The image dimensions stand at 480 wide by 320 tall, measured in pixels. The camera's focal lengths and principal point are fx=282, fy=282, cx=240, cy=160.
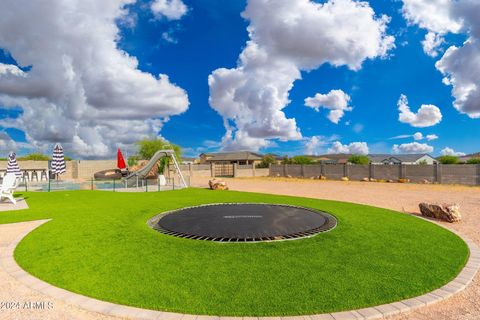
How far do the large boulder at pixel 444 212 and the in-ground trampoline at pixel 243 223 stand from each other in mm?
3502

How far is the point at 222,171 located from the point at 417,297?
36578mm

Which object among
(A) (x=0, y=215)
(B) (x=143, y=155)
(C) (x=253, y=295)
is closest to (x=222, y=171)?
(B) (x=143, y=155)

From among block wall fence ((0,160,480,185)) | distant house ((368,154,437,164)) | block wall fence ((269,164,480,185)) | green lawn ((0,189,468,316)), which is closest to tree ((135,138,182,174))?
block wall fence ((0,160,480,185))

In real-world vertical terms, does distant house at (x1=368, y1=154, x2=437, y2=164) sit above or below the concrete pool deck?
above

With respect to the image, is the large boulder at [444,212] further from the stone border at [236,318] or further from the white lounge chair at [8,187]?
the white lounge chair at [8,187]

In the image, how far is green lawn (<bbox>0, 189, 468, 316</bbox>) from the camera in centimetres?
374

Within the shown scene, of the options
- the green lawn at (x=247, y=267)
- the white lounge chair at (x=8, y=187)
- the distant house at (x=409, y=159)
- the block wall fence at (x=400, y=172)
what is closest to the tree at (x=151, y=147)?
the block wall fence at (x=400, y=172)

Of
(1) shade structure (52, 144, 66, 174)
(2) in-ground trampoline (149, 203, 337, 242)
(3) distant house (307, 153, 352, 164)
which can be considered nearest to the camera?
(2) in-ground trampoline (149, 203, 337, 242)

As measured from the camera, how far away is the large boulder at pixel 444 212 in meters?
8.83

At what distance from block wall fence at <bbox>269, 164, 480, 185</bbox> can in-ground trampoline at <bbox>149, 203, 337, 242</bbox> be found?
1992 cm

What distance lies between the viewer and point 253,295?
383cm

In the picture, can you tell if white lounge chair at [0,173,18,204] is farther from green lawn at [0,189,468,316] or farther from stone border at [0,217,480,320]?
stone border at [0,217,480,320]

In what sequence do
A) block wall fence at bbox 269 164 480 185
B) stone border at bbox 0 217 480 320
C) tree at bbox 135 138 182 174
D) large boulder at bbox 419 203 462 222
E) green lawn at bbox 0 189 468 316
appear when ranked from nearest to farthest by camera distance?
stone border at bbox 0 217 480 320, green lawn at bbox 0 189 468 316, large boulder at bbox 419 203 462 222, block wall fence at bbox 269 164 480 185, tree at bbox 135 138 182 174

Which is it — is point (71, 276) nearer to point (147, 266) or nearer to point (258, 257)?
point (147, 266)
